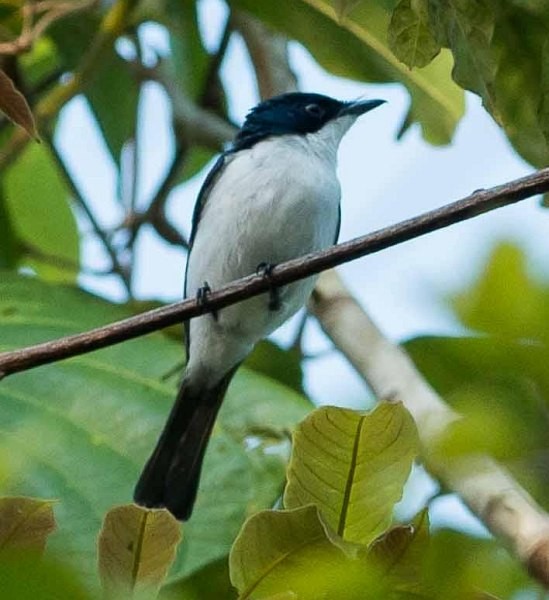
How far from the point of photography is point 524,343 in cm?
78

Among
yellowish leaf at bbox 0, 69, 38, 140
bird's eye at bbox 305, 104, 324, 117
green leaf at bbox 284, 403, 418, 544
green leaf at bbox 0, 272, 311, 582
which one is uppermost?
yellowish leaf at bbox 0, 69, 38, 140

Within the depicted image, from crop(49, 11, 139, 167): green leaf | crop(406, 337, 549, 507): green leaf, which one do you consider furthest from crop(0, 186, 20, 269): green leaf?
crop(406, 337, 549, 507): green leaf

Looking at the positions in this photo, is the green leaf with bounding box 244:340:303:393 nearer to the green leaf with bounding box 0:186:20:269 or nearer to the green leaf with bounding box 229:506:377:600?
the green leaf with bounding box 0:186:20:269

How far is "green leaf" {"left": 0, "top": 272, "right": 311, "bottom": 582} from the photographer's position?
8.06 ft

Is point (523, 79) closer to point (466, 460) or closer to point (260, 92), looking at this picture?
point (466, 460)

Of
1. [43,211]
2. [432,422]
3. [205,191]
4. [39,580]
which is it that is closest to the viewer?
[39,580]

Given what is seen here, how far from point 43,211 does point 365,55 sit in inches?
54.8

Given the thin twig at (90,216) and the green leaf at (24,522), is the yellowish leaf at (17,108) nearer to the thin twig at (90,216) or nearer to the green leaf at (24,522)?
the green leaf at (24,522)

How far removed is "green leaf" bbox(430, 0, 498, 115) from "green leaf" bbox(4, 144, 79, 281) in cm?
263

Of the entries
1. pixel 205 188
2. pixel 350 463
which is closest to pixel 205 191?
pixel 205 188

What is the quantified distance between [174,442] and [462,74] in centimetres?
217

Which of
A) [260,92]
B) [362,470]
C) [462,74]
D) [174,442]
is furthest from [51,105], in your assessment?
[362,470]

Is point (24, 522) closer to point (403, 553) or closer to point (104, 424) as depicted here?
point (403, 553)

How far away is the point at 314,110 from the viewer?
14.2ft
